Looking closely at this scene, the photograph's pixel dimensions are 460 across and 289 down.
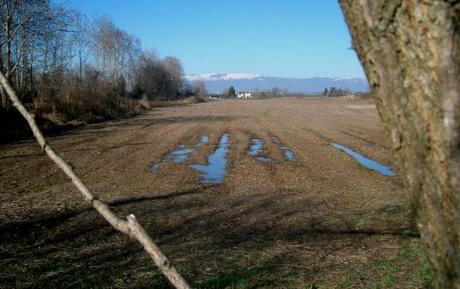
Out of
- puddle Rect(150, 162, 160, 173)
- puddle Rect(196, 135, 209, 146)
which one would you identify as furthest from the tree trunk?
puddle Rect(196, 135, 209, 146)

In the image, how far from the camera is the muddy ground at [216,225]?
21.0ft

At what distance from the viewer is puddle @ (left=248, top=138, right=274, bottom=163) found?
2039 centimetres

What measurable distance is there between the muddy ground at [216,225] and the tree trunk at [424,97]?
15.5 feet

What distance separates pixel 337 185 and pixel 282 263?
8.40m

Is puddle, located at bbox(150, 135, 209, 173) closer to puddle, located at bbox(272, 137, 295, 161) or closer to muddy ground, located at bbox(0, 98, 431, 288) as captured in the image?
muddy ground, located at bbox(0, 98, 431, 288)

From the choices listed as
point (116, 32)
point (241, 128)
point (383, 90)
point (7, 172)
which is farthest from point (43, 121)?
point (116, 32)

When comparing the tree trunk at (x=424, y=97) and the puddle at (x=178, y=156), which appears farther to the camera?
the puddle at (x=178, y=156)

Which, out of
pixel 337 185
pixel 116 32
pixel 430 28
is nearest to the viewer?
pixel 430 28

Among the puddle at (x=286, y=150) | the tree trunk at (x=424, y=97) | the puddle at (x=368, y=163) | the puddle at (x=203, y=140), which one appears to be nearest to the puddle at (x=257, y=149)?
the puddle at (x=286, y=150)

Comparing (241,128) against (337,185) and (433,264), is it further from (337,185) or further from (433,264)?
(433,264)

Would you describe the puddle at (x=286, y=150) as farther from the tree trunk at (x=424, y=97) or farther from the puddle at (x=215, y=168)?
the tree trunk at (x=424, y=97)

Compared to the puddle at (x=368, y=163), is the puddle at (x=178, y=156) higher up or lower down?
higher up

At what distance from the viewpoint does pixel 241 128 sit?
34594 millimetres

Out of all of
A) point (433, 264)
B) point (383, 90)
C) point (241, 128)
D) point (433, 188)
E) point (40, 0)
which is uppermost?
point (40, 0)
